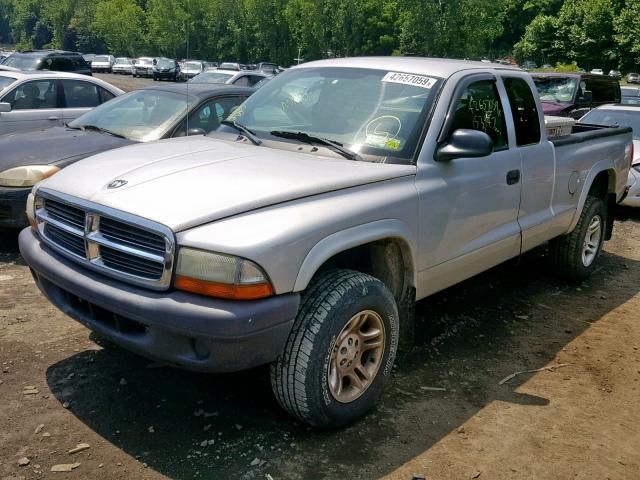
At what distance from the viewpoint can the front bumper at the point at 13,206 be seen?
5684 millimetres

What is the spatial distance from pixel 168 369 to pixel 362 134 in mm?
1813

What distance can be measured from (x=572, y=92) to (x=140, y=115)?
10336 millimetres

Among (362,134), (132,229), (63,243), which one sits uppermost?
(362,134)

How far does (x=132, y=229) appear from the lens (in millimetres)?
3029

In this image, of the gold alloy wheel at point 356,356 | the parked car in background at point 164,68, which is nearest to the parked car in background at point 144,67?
the parked car in background at point 164,68

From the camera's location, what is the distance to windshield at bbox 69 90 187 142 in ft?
21.3

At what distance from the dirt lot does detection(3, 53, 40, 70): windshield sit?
12486mm

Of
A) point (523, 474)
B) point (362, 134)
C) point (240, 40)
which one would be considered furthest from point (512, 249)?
point (240, 40)

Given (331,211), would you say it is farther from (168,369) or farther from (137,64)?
(137,64)

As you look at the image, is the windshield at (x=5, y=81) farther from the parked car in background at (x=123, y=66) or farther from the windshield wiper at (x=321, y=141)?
the parked car in background at (x=123, y=66)

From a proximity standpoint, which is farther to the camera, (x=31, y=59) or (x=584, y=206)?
(x=31, y=59)

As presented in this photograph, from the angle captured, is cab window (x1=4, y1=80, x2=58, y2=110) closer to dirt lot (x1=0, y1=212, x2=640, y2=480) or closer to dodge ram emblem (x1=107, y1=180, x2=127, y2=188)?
dirt lot (x1=0, y1=212, x2=640, y2=480)

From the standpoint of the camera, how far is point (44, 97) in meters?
9.05

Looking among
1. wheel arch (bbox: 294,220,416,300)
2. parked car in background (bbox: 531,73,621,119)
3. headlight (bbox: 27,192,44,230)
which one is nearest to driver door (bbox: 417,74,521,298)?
wheel arch (bbox: 294,220,416,300)
